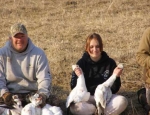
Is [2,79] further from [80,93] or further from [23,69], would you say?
[80,93]

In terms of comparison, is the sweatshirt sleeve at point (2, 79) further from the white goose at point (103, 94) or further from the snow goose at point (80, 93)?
the white goose at point (103, 94)

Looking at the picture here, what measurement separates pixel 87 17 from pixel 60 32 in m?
1.49

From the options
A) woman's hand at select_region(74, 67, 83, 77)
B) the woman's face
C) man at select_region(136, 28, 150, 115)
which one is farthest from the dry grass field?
the woman's face

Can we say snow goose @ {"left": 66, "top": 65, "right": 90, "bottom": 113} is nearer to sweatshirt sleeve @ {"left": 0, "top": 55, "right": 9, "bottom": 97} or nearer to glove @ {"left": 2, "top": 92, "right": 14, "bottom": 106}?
glove @ {"left": 2, "top": 92, "right": 14, "bottom": 106}

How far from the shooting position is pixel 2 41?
8.22 m

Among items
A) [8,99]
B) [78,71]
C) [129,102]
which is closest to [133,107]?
[129,102]

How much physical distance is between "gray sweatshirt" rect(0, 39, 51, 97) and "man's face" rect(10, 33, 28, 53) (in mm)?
69

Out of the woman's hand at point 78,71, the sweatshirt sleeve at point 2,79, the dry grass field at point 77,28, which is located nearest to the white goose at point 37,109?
the sweatshirt sleeve at point 2,79

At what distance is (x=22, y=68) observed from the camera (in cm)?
468

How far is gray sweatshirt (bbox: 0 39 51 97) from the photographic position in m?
4.63

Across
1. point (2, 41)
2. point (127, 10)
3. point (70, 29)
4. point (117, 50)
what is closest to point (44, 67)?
point (117, 50)

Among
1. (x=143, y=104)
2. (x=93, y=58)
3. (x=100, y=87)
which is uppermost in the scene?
(x=93, y=58)

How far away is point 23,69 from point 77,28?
4.46 metres

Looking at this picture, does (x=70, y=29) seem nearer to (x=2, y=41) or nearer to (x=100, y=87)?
(x=2, y=41)
